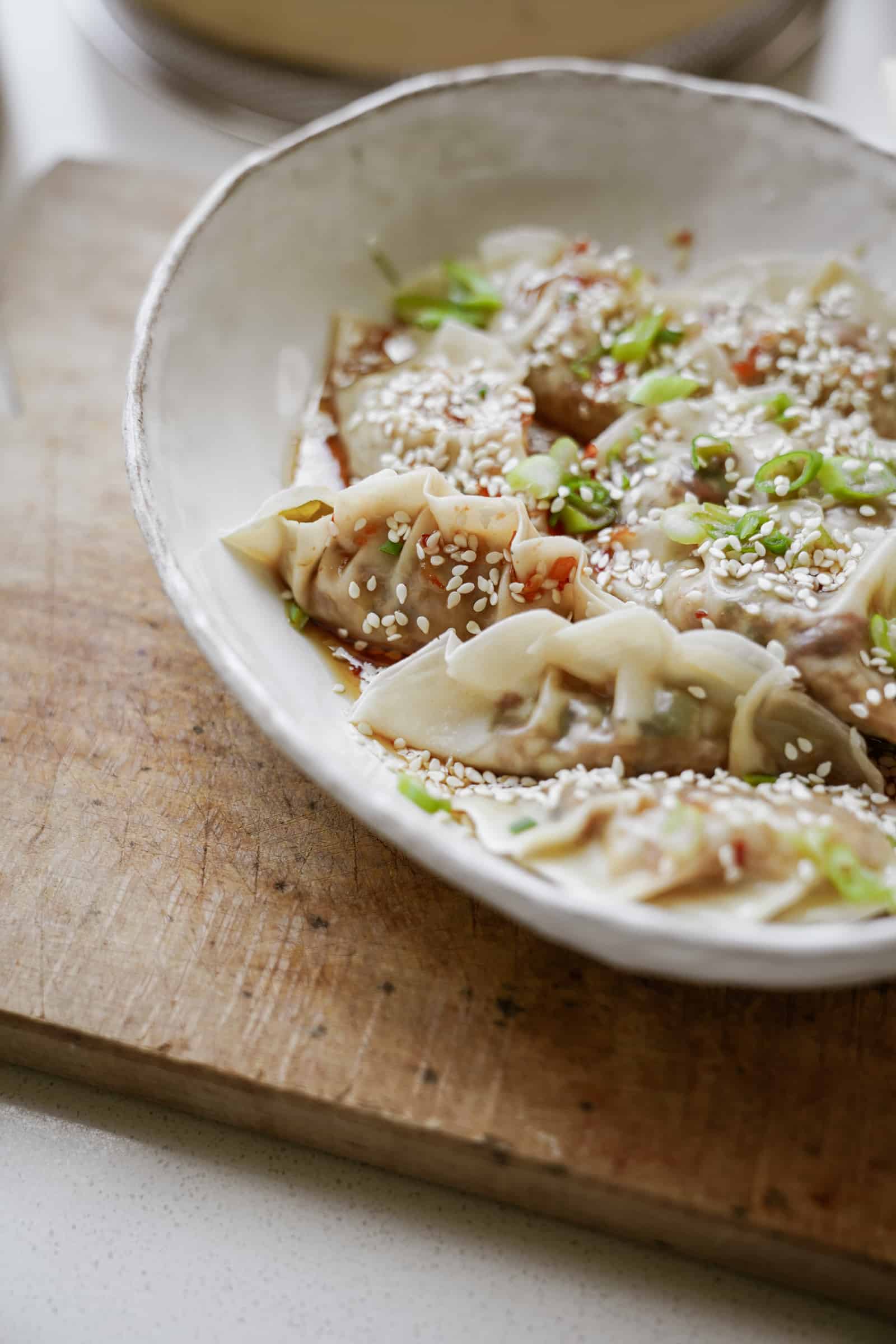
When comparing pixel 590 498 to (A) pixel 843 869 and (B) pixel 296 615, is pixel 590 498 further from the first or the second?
(A) pixel 843 869

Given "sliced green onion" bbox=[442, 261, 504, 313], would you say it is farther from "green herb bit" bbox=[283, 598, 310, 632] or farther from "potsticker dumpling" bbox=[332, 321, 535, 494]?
"green herb bit" bbox=[283, 598, 310, 632]

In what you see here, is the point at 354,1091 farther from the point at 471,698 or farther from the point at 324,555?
the point at 324,555

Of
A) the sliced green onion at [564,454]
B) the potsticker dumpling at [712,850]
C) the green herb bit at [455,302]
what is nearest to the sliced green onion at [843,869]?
the potsticker dumpling at [712,850]

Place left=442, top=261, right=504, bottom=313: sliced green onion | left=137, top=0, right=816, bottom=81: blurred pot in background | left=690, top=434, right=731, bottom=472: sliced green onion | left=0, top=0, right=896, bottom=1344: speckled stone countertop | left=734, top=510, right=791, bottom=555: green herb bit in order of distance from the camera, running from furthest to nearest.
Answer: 1. left=137, top=0, right=816, bottom=81: blurred pot in background
2. left=442, top=261, right=504, bottom=313: sliced green onion
3. left=690, top=434, right=731, bottom=472: sliced green onion
4. left=734, top=510, right=791, bottom=555: green herb bit
5. left=0, top=0, right=896, bottom=1344: speckled stone countertop

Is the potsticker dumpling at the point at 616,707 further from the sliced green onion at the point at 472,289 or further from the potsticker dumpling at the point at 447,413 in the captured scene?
the sliced green onion at the point at 472,289

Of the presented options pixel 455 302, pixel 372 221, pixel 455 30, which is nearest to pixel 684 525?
pixel 455 302

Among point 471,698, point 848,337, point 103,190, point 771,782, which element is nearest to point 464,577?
point 471,698

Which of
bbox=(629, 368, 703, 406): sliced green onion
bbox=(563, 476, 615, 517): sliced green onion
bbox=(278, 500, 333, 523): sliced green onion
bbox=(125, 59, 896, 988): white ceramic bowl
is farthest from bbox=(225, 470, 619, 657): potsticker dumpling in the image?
bbox=(629, 368, 703, 406): sliced green onion
